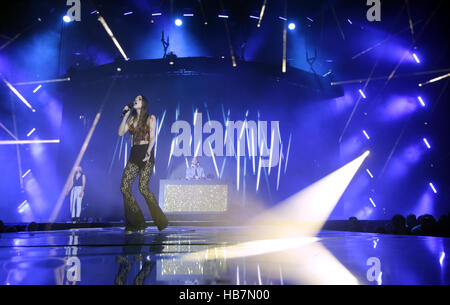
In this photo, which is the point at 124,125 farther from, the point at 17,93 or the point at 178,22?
the point at 178,22

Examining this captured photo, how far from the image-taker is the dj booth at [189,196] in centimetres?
869

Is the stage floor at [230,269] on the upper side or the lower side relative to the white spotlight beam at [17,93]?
lower

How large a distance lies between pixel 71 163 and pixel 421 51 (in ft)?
38.3

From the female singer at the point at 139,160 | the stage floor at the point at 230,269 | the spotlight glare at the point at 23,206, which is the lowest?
the stage floor at the point at 230,269

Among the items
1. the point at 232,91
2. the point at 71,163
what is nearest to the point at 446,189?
the point at 232,91

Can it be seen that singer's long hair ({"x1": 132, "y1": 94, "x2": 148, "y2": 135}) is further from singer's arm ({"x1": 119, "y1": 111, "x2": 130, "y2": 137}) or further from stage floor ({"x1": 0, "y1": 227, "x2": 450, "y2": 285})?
stage floor ({"x1": 0, "y1": 227, "x2": 450, "y2": 285})

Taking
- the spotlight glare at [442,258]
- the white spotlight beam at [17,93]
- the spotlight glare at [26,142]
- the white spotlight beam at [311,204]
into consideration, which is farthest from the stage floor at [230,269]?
the spotlight glare at [26,142]

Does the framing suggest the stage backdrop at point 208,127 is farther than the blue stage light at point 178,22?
Result: No

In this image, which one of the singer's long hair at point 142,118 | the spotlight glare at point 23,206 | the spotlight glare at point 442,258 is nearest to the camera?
the spotlight glare at point 442,258

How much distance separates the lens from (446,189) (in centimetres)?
984

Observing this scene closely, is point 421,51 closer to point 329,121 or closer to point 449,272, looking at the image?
point 329,121

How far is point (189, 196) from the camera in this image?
8.75 metres

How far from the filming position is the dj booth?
8.69 meters

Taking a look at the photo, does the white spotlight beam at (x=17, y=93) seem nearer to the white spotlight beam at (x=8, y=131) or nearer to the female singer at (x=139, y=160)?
the white spotlight beam at (x=8, y=131)
